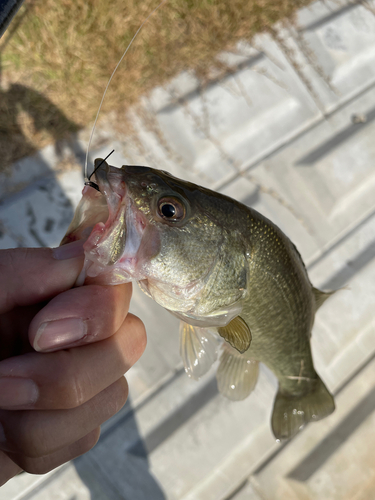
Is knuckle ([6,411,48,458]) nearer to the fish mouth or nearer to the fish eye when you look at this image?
the fish mouth

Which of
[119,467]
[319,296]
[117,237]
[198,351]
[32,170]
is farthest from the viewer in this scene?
[32,170]

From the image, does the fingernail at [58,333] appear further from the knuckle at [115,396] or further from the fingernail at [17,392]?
the knuckle at [115,396]

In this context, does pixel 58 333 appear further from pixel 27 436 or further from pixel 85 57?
pixel 85 57

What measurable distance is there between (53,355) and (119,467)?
1528mm

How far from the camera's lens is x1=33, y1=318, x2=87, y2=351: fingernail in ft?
3.43

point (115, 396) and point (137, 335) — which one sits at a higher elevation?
point (137, 335)

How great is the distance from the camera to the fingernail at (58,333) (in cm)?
104

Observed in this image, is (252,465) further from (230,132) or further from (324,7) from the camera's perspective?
(324,7)

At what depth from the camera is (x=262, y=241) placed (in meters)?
1.24

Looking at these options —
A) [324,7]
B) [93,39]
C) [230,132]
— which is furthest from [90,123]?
[324,7]

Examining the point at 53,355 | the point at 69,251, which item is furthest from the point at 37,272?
the point at 53,355

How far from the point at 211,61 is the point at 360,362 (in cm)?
250

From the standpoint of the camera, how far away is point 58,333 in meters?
1.06

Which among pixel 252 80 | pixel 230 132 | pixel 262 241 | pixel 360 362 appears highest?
pixel 252 80
